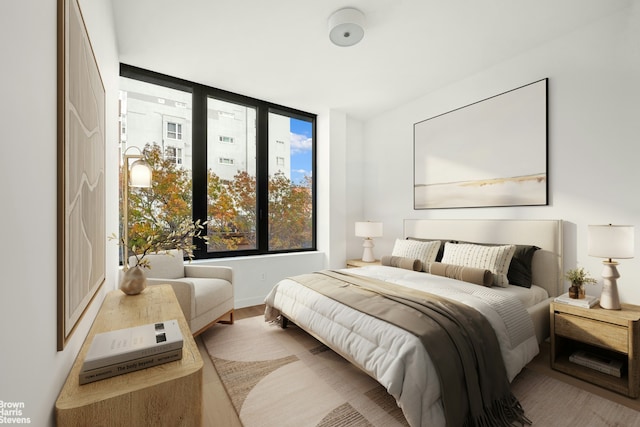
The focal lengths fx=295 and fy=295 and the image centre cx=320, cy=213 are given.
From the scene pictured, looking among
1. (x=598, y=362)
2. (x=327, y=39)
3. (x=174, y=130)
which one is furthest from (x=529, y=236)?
(x=174, y=130)

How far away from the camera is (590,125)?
2.52 metres

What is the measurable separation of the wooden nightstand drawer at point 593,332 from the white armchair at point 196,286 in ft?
9.33

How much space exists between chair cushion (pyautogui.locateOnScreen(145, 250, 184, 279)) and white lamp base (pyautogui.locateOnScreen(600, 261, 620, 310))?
3623 millimetres

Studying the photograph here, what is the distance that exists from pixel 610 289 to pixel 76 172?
319cm

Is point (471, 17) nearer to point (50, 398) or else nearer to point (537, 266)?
point (537, 266)

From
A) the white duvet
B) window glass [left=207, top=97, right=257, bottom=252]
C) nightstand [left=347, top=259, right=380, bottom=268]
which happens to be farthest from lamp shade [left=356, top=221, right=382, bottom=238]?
window glass [left=207, top=97, right=257, bottom=252]

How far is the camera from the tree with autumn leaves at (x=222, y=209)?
3377 mm

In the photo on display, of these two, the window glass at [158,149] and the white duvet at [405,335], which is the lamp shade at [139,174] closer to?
the window glass at [158,149]

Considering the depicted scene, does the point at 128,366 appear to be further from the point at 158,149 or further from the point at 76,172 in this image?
the point at 158,149

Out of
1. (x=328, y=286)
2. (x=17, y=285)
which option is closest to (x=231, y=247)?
(x=328, y=286)

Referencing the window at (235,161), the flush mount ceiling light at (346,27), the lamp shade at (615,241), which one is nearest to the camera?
the lamp shade at (615,241)

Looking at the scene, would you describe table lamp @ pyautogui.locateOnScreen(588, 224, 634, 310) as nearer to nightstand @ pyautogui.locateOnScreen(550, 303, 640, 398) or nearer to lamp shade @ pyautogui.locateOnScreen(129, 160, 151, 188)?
nightstand @ pyautogui.locateOnScreen(550, 303, 640, 398)

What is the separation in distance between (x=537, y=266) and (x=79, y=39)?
3608mm

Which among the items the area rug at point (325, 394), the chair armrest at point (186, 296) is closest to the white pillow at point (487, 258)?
the area rug at point (325, 394)
